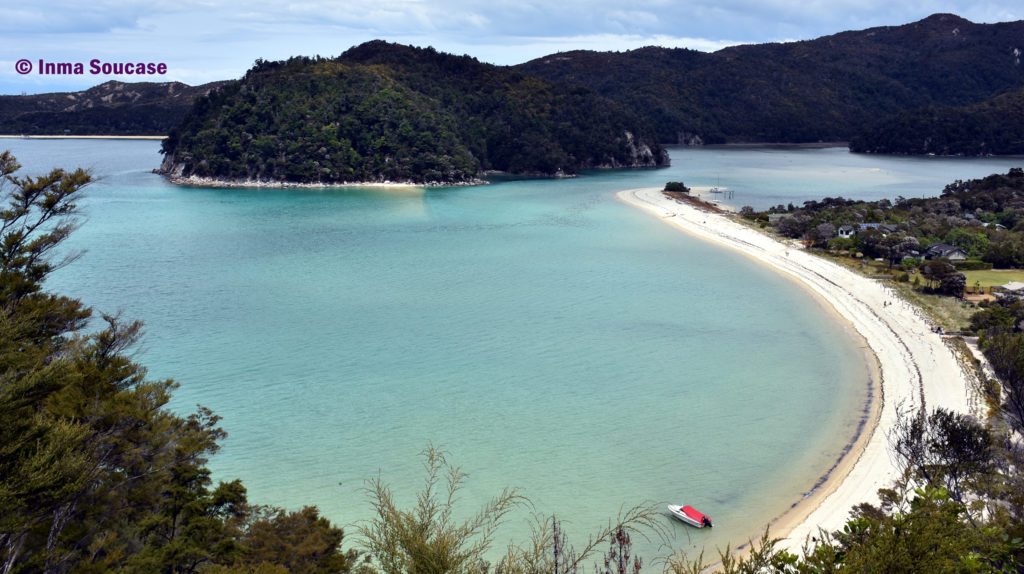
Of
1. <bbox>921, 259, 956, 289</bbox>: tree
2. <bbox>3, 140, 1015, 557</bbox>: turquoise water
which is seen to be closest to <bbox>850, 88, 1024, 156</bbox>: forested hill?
<bbox>3, 140, 1015, 557</bbox>: turquoise water

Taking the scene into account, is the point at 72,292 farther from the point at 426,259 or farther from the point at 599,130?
the point at 599,130

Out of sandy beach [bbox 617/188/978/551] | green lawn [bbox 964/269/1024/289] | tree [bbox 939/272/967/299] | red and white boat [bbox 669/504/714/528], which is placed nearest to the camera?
red and white boat [bbox 669/504/714/528]

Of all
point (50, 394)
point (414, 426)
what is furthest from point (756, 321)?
point (50, 394)

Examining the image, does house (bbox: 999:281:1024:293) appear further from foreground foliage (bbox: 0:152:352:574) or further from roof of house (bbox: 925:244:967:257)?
foreground foliage (bbox: 0:152:352:574)

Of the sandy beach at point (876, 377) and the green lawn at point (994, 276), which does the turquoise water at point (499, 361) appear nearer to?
the sandy beach at point (876, 377)

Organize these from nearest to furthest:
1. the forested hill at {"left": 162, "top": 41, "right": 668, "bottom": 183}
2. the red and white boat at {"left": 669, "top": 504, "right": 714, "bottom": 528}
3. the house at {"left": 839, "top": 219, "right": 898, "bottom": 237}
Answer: the red and white boat at {"left": 669, "top": 504, "right": 714, "bottom": 528} → the house at {"left": 839, "top": 219, "right": 898, "bottom": 237} → the forested hill at {"left": 162, "top": 41, "right": 668, "bottom": 183}

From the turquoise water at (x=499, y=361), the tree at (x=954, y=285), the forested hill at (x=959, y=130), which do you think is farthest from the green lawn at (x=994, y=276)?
the forested hill at (x=959, y=130)
